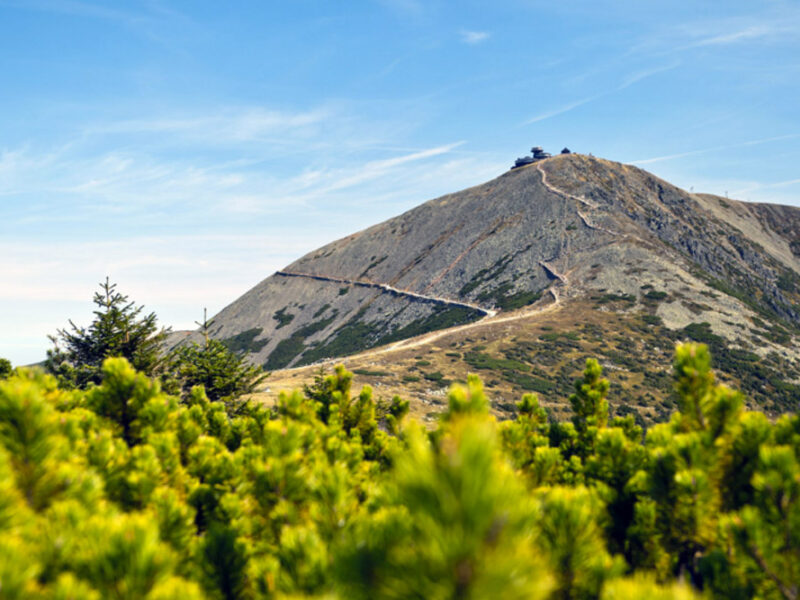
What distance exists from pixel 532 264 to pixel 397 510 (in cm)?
12147

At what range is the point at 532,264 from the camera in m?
120

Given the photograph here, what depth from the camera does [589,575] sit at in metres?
4.44

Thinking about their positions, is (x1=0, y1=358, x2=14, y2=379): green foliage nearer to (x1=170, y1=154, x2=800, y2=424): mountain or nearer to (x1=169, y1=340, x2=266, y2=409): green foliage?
(x1=169, y1=340, x2=266, y2=409): green foliage

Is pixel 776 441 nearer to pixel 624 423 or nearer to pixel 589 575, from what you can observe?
pixel 589 575

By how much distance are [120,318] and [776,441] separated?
25857mm

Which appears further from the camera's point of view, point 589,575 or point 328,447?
point 328,447

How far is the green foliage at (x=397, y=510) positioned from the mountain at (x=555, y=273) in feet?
184

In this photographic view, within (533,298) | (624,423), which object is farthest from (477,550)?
(533,298)

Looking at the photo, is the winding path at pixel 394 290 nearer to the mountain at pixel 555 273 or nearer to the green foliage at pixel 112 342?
the mountain at pixel 555 273

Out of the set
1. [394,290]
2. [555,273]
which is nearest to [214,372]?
[555,273]

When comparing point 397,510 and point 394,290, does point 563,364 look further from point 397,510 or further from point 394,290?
point 394,290

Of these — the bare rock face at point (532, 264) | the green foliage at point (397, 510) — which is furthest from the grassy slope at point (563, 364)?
the green foliage at point (397, 510)

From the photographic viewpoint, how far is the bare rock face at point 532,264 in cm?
9900

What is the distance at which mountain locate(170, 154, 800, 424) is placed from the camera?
82.1 meters
